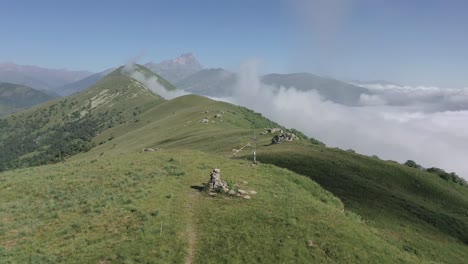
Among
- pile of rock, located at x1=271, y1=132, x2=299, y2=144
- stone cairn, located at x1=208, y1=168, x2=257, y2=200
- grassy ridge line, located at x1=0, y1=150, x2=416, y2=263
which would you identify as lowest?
grassy ridge line, located at x1=0, y1=150, x2=416, y2=263

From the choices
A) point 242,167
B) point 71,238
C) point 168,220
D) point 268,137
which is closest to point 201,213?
point 168,220

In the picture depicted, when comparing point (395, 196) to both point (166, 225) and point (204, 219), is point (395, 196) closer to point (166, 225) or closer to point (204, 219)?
point (204, 219)

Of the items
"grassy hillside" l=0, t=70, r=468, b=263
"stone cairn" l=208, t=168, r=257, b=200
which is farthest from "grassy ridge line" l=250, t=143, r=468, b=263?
"stone cairn" l=208, t=168, r=257, b=200

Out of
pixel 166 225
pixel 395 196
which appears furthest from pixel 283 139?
pixel 166 225

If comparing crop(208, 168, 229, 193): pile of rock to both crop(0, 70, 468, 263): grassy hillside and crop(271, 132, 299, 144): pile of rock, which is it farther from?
crop(271, 132, 299, 144): pile of rock

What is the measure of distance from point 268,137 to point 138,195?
76.7m

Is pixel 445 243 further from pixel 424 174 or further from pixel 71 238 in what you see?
pixel 71 238

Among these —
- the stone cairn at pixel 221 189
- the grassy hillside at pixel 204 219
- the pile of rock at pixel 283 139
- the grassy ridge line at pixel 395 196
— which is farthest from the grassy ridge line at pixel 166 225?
the pile of rock at pixel 283 139

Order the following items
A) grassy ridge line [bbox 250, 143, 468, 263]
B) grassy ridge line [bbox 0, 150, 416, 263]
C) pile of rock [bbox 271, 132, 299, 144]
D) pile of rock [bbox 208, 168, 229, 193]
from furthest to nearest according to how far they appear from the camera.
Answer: pile of rock [bbox 271, 132, 299, 144] → grassy ridge line [bbox 250, 143, 468, 263] → pile of rock [bbox 208, 168, 229, 193] → grassy ridge line [bbox 0, 150, 416, 263]

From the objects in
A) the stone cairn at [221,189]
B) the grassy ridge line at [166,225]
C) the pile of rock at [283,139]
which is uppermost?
the pile of rock at [283,139]

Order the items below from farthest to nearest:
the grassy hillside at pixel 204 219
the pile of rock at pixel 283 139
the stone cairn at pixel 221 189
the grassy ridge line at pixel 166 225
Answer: the pile of rock at pixel 283 139, the stone cairn at pixel 221 189, the grassy hillside at pixel 204 219, the grassy ridge line at pixel 166 225

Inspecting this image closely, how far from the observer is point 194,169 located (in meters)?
48.9

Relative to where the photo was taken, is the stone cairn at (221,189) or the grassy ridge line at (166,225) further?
the stone cairn at (221,189)

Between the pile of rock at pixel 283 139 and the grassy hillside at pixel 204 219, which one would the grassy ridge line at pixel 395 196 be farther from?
the pile of rock at pixel 283 139
